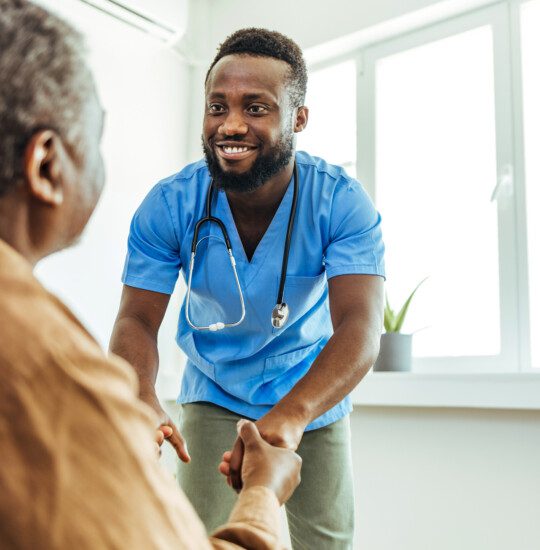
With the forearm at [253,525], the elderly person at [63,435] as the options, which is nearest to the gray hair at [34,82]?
the elderly person at [63,435]

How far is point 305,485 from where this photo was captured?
1.57 metres

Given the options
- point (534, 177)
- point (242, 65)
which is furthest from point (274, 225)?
point (534, 177)

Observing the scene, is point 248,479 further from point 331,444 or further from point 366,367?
point 331,444

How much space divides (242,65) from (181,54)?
1.95 meters

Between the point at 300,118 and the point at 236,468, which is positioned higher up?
the point at 300,118

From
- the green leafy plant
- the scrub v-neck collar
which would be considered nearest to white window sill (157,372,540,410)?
the green leafy plant

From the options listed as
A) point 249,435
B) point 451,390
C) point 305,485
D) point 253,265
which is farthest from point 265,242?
point 451,390

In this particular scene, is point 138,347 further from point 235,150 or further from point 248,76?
point 248,76

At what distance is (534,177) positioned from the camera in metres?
2.40

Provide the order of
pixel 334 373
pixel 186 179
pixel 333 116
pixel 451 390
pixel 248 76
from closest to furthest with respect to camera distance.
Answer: pixel 334 373 → pixel 248 76 → pixel 186 179 → pixel 451 390 → pixel 333 116

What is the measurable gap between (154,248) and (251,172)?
0.88 ft

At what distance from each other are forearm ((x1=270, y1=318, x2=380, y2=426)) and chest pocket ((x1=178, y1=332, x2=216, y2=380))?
374 mm

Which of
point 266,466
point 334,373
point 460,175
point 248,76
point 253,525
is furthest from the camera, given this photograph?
point 460,175

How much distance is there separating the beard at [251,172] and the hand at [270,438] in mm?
574
